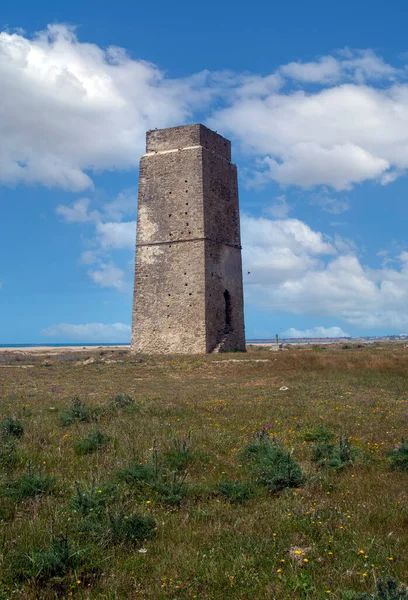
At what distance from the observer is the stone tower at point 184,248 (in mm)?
29219

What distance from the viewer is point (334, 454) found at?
7422mm

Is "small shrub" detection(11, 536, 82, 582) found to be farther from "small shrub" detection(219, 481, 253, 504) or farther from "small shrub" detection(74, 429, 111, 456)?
"small shrub" detection(74, 429, 111, 456)

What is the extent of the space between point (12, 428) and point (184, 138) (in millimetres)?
24412

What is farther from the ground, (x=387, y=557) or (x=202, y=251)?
(x=202, y=251)

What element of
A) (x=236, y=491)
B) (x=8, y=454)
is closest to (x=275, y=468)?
(x=236, y=491)

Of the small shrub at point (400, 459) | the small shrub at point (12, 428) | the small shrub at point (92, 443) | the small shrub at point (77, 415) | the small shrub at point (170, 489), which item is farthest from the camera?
the small shrub at point (77, 415)

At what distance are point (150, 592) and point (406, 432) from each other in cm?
655

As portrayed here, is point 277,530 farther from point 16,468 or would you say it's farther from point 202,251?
point 202,251

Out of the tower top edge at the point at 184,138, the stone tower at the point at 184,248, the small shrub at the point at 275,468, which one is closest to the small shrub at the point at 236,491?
the small shrub at the point at 275,468

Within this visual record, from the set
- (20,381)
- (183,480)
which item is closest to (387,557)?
(183,480)

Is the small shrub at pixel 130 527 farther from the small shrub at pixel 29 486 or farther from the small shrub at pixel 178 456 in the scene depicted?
the small shrub at pixel 178 456

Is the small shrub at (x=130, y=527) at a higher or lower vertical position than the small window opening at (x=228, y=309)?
lower

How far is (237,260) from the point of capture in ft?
108

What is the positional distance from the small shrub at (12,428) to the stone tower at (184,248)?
1969cm
